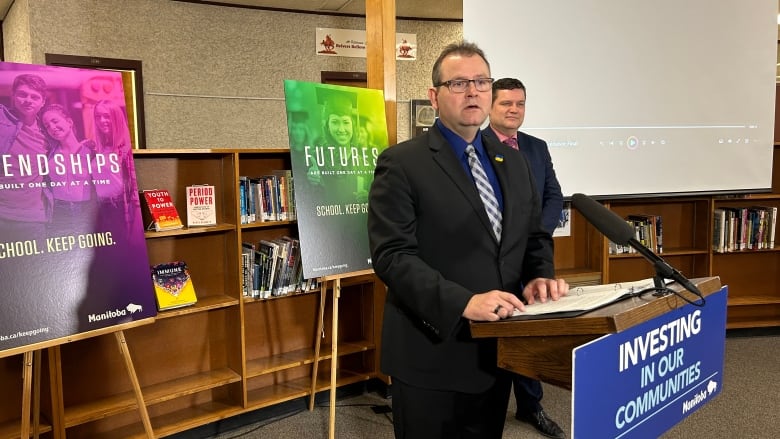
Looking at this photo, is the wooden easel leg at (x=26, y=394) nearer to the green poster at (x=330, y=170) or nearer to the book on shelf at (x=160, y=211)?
the book on shelf at (x=160, y=211)

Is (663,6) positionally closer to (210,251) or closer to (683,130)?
(683,130)

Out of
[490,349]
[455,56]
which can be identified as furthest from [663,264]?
[455,56]

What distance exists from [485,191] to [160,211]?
190 cm

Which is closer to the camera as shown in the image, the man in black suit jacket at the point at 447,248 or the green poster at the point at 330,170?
the man in black suit jacket at the point at 447,248

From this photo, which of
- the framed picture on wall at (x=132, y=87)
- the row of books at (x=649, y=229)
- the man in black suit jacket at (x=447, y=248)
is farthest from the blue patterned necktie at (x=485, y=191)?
the framed picture on wall at (x=132, y=87)

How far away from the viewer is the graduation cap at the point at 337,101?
285cm

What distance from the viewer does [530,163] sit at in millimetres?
2830

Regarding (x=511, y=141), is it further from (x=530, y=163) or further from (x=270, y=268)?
(x=270, y=268)

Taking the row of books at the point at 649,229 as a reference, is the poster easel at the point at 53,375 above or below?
below

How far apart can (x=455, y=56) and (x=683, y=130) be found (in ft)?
10.3

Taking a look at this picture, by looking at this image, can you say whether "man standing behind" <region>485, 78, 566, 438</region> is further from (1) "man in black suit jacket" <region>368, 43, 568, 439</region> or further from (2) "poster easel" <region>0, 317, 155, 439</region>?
(2) "poster easel" <region>0, 317, 155, 439</region>

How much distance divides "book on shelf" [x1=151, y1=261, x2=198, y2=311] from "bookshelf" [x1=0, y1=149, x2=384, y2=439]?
0.05 meters

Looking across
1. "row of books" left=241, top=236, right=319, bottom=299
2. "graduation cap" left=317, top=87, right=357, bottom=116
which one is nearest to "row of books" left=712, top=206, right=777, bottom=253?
"graduation cap" left=317, top=87, right=357, bottom=116

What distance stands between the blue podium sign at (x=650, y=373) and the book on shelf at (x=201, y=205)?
7.86 feet
